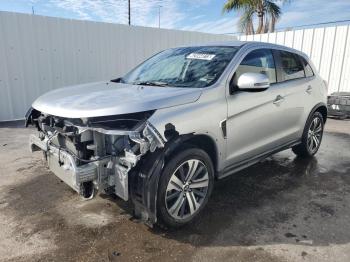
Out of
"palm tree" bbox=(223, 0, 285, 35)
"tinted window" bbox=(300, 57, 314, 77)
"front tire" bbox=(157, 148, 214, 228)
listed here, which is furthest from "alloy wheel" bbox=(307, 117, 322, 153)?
"palm tree" bbox=(223, 0, 285, 35)

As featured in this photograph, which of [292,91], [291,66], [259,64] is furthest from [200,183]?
[291,66]

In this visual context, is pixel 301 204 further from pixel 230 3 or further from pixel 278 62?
pixel 230 3

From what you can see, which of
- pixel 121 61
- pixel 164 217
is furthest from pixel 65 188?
pixel 121 61

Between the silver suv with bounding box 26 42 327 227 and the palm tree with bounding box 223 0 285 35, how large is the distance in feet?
51.6

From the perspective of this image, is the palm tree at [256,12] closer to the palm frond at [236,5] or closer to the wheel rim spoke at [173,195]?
the palm frond at [236,5]

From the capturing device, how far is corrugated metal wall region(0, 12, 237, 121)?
806 cm

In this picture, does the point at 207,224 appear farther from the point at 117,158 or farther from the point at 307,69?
the point at 307,69

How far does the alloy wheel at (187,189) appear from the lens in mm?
2826

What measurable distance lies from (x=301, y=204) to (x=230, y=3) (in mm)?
17503

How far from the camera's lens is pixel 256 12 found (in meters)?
18.5

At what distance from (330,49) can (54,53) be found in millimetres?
8762

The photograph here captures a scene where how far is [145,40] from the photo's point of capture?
10508mm

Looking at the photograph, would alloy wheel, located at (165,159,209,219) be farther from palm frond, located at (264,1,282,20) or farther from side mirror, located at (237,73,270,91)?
palm frond, located at (264,1,282,20)

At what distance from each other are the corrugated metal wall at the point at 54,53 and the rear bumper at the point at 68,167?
593 cm
